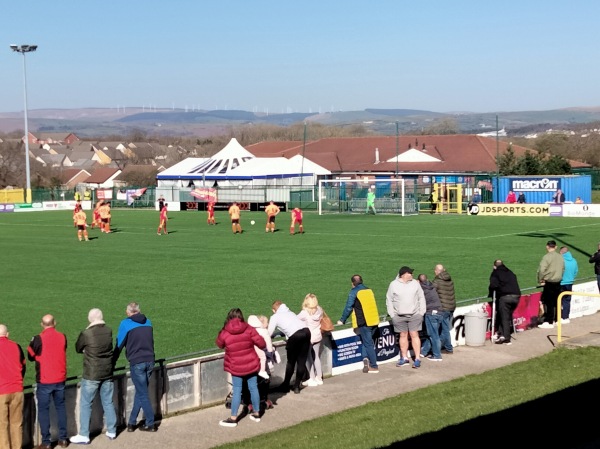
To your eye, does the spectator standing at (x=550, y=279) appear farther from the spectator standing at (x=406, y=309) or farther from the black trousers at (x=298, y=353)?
the black trousers at (x=298, y=353)

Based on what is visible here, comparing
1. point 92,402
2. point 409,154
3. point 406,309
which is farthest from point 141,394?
point 409,154

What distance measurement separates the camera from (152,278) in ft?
88.5

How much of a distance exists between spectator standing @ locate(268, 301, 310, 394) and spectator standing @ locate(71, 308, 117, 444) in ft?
8.96

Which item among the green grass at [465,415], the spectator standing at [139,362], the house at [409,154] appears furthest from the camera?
the house at [409,154]

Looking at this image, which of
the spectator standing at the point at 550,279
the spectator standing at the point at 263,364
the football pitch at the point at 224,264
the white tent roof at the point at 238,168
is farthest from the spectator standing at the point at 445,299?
the white tent roof at the point at 238,168

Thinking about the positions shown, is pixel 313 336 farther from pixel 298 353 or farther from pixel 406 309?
pixel 406 309

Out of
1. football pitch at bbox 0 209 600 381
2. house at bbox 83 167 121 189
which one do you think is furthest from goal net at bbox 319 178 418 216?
house at bbox 83 167 121 189

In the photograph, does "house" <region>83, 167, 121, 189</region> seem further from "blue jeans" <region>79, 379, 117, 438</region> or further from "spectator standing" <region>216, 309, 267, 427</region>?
"blue jeans" <region>79, 379, 117, 438</region>

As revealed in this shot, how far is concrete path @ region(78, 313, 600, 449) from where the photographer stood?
38.7ft

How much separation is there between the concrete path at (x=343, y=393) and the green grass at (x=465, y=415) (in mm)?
379

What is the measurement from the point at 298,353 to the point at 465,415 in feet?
9.29

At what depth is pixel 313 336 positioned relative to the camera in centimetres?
1423

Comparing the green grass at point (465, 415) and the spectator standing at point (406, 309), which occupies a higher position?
the spectator standing at point (406, 309)

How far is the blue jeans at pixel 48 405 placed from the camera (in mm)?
11312
